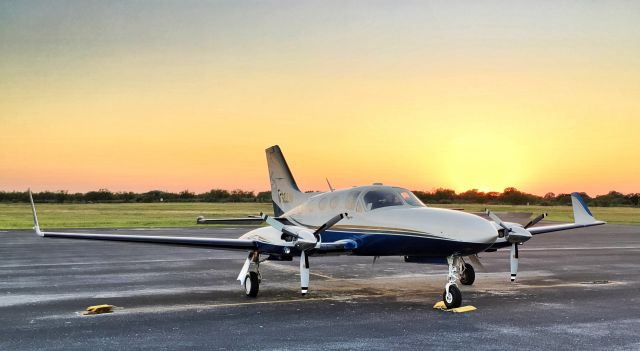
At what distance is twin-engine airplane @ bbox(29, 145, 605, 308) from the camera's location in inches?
541

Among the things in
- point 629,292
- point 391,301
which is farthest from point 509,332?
point 629,292

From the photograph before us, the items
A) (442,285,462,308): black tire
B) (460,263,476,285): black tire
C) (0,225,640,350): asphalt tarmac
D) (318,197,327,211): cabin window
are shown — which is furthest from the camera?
(460,263,476,285): black tire

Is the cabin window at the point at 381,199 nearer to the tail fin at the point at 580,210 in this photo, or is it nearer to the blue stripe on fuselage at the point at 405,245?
the blue stripe on fuselage at the point at 405,245

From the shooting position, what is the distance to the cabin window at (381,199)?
618 inches

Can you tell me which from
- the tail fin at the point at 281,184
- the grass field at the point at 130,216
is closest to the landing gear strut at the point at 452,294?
the tail fin at the point at 281,184

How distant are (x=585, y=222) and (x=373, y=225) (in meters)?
8.77

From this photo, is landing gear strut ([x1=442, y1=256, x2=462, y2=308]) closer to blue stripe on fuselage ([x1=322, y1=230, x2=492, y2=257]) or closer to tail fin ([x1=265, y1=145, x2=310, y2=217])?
blue stripe on fuselage ([x1=322, y1=230, x2=492, y2=257])

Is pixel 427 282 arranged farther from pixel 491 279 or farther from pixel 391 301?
pixel 391 301

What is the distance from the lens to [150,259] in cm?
2648

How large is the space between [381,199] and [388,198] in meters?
0.18

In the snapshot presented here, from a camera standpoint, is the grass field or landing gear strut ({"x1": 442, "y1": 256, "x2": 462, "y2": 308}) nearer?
landing gear strut ({"x1": 442, "y1": 256, "x2": 462, "y2": 308})

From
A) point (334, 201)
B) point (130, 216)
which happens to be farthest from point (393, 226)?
point (130, 216)

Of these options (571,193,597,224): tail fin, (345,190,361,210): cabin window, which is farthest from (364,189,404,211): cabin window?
(571,193,597,224): tail fin

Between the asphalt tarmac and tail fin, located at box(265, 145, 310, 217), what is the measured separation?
2478 mm
